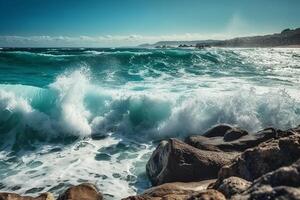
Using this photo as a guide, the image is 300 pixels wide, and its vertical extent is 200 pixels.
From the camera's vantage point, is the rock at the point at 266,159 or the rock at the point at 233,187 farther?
the rock at the point at 266,159

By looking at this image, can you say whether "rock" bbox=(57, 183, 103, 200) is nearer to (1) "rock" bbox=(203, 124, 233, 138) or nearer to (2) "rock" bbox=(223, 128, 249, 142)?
(2) "rock" bbox=(223, 128, 249, 142)

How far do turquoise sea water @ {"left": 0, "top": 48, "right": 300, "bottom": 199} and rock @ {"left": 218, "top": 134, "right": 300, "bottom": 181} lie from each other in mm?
3057

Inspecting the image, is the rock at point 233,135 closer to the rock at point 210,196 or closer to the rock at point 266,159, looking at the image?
the rock at point 266,159

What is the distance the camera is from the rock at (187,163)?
6152mm

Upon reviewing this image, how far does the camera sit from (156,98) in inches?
521

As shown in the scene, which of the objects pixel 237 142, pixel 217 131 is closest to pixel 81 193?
pixel 237 142

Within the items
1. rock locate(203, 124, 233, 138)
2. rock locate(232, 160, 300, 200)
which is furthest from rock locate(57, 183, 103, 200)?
rock locate(203, 124, 233, 138)

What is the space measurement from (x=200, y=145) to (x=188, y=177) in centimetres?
134

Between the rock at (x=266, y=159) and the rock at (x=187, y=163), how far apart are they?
1785 mm

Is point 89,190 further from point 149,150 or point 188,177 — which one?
point 149,150

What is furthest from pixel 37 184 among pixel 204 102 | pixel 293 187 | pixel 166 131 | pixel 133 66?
pixel 133 66

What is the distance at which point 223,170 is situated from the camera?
450cm

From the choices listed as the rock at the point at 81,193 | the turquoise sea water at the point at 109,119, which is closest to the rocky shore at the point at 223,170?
the rock at the point at 81,193

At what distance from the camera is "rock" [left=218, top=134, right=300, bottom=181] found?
3.97 metres
